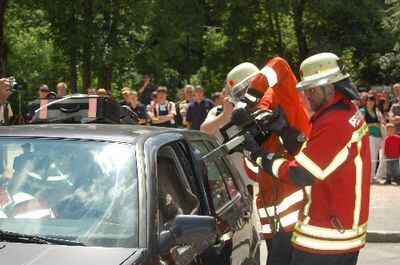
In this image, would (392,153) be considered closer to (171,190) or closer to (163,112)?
(163,112)

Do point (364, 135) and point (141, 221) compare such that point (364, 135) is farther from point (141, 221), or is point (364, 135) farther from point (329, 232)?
point (141, 221)

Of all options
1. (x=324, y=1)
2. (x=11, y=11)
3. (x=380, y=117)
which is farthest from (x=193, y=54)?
(x=380, y=117)

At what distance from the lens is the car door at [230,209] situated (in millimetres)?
4355

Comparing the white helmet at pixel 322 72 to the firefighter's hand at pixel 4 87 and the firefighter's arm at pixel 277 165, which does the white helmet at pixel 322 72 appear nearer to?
the firefighter's arm at pixel 277 165

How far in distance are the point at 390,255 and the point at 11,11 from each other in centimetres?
2214

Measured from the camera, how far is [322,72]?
412 cm

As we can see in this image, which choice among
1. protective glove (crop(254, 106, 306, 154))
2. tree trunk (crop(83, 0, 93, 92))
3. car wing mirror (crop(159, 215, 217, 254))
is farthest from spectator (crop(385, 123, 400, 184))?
tree trunk (crop(83, 0, 93, 92))

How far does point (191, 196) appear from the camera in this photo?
4.14 metres

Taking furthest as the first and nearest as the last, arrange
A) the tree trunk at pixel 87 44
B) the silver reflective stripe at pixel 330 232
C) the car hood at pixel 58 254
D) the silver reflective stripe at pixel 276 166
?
the tree trunk at pixel 87 44 < the silver reflective stripe at pixel 276 166 < the silver reflective stripe at pixel 330 232 < the car hood at pixel 58 254

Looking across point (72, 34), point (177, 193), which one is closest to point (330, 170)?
point (177, 193)

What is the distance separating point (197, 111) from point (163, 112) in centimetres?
70

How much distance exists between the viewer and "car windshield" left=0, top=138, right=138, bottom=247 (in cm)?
338

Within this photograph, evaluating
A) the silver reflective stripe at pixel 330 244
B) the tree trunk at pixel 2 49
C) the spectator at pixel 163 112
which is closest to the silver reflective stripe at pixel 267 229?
the silver reflective stripe at pixel 330 244

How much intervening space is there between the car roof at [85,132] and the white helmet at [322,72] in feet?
2.90
